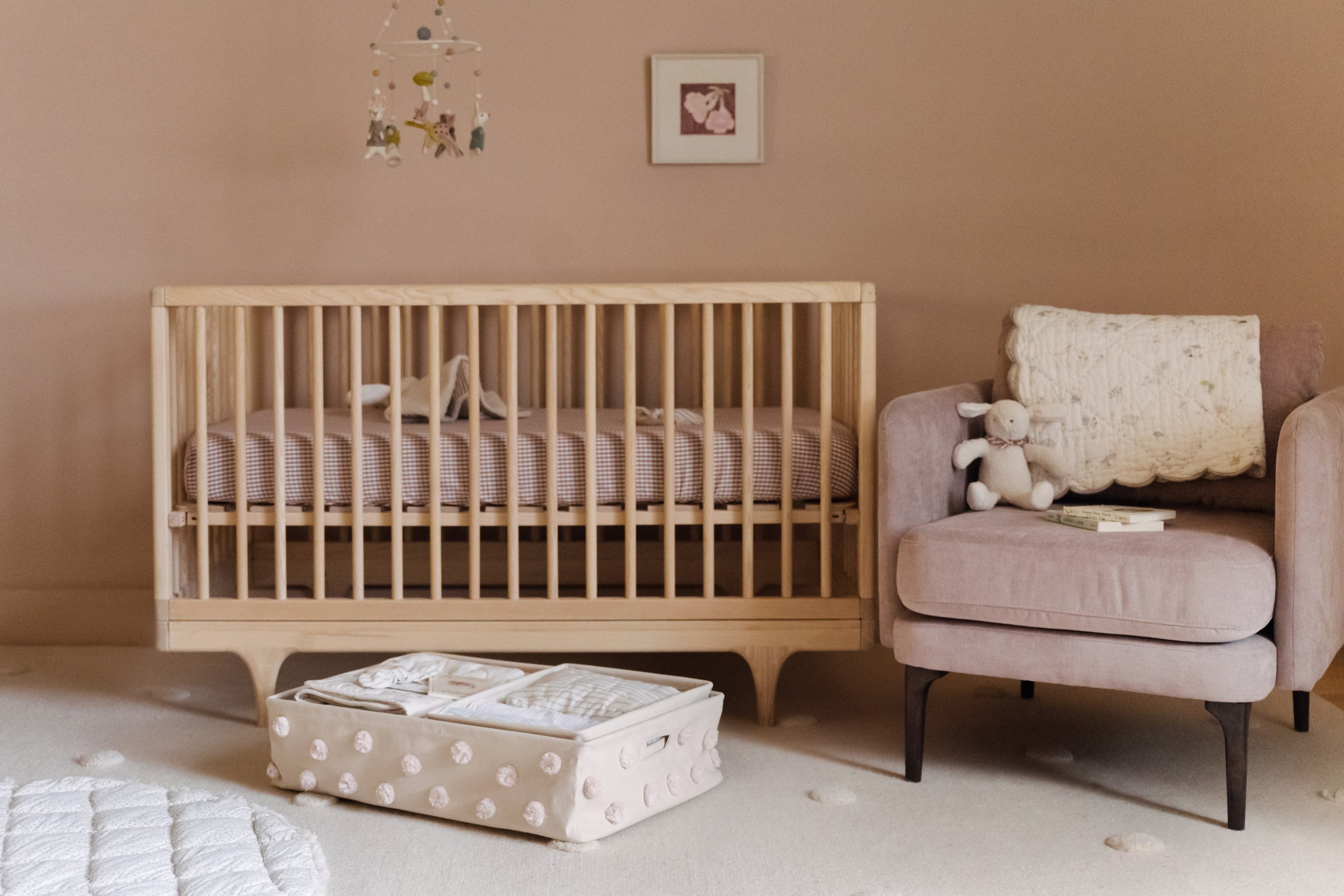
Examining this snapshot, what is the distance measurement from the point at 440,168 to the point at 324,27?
421 mm

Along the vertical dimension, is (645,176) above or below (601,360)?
above

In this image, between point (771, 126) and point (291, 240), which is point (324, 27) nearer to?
point (291, 240)

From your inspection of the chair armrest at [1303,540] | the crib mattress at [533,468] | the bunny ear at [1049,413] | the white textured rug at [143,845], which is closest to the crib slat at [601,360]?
the crib mattress at [533,468]

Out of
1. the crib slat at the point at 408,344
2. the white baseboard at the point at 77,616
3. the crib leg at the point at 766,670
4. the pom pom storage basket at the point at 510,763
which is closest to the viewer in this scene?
the pom pom storage basket at the point at 510,763

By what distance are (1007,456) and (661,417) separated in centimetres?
67

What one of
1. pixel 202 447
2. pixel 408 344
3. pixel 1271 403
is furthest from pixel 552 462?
pixel 1271 403

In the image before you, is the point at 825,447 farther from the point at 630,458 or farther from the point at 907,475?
the point at 630,458

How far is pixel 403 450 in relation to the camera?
91.1 inches

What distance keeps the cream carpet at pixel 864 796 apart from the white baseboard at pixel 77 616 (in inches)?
10.6

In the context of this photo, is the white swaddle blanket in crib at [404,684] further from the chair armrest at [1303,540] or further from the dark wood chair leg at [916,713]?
the chair armrest at [1303,540]

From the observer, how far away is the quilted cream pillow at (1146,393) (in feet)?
7.16

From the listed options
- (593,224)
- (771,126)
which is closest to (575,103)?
(593,224)

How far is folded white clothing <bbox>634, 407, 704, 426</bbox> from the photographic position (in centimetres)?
241

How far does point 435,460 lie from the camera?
2275mm
